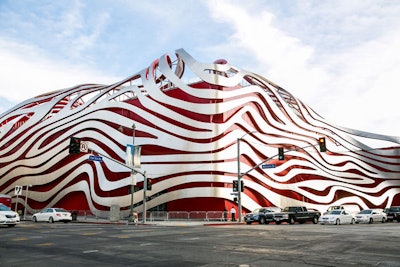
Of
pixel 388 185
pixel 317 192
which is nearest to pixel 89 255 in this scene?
pixel 317 192

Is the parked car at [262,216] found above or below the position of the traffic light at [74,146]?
below

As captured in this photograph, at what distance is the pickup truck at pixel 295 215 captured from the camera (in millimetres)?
33688

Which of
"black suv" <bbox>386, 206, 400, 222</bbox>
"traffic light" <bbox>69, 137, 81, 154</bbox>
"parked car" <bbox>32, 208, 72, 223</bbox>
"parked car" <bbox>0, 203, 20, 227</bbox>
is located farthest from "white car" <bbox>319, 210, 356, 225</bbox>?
"parked car" <bbox>0, 203, 20, 227</bbox>

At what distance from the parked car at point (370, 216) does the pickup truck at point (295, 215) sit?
518 cm

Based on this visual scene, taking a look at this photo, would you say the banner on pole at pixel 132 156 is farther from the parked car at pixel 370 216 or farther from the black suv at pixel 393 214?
the black suv at pixel 393 214

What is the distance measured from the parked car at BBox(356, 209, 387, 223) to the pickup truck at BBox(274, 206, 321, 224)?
5.18 meters

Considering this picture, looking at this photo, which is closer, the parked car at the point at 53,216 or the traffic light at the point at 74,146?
the traffic light at the point at 74,146

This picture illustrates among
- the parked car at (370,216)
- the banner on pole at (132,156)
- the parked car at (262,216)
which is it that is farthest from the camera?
the parked car at (370,216)

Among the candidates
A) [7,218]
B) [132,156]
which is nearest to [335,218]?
[132,156]

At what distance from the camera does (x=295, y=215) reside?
34.2 metres

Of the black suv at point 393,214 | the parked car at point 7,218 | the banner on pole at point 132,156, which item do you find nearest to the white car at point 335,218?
the black suv at point 393,214

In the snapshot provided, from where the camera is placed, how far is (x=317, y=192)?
5228cm

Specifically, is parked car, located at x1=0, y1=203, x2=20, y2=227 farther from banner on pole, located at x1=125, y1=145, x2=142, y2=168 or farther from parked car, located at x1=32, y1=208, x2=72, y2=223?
banner on pole, located at x1=125, y1=145, x2=142, y2=168

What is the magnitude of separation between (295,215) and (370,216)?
9612 millimetres
